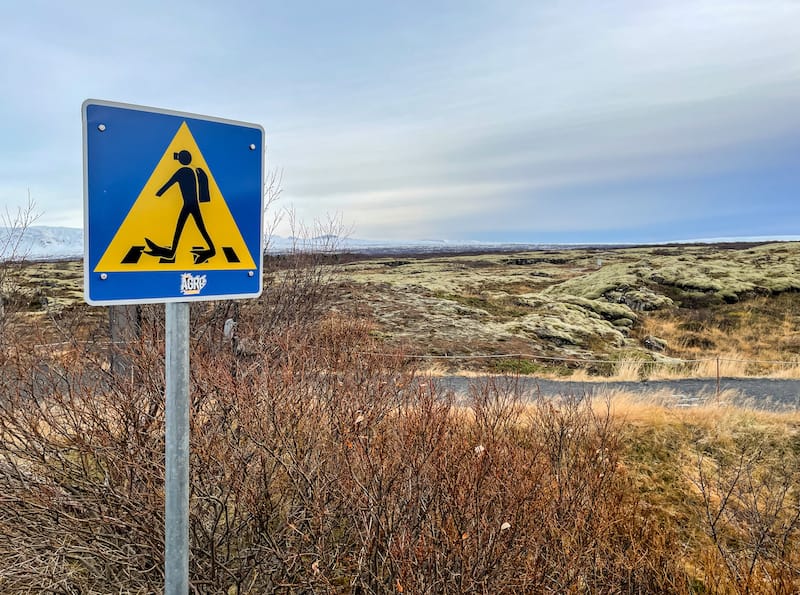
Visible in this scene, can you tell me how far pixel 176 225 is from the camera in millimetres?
1613

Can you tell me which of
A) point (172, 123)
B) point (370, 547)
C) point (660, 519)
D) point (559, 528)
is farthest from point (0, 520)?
point (660, 519)

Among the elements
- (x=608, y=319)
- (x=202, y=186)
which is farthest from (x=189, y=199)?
(x=608, y=319)

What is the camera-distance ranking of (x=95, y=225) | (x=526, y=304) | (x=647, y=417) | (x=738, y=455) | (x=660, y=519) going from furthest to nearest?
(x=526, y=304) < (x=647, y=417) < (x=738, y=455) < (x=660, y=519) < (x=95, y=225)

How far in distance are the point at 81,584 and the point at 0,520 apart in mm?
716

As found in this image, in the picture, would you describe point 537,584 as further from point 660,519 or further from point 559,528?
point 660,519

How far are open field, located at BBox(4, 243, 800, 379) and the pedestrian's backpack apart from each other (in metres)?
9.15

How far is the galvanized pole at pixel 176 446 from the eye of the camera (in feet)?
5.24

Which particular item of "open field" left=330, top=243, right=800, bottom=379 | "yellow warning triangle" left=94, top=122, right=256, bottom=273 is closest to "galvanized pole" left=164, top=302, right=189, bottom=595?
"yellow warning triangle" left=94, top=122, right=256, bottom=273

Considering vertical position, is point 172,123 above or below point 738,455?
above

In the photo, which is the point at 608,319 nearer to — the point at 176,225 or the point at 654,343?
the point at 654,343

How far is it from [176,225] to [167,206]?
2.5 inches

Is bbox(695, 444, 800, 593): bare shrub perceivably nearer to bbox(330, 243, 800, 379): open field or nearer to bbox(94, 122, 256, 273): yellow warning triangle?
bbox(94, 122, 256, 273): yellow warning triangle

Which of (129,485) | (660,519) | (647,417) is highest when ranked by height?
(129,485)

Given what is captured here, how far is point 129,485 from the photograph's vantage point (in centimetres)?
349
